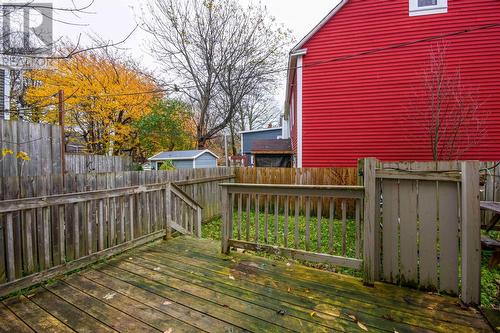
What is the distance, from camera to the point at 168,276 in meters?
2.89

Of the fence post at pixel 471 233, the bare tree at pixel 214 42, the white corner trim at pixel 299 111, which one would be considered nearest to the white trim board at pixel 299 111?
the white corner trim at pixel 299 111

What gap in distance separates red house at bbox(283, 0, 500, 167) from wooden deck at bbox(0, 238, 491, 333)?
19.7 feet

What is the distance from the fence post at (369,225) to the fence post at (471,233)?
724 millimetres

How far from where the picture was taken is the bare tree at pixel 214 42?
13.7m

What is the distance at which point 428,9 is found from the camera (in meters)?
7.21

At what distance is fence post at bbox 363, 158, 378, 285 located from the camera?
101 inches

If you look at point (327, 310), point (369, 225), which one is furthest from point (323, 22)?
point (327, 310)

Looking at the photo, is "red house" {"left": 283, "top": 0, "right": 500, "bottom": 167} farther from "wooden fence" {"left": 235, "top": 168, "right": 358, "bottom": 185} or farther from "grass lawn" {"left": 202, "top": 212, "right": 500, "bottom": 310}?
"grass lawn" {"left": 202, "top": 212, "right": 500, "bottom": 310}

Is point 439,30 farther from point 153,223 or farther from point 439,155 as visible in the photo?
point 153,223

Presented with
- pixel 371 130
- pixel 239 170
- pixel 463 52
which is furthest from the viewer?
pixel 239 170

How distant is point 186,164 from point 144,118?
373 centimetres

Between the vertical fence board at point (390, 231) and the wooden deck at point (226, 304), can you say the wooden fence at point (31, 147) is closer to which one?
the wooden deck at point (226, 304)

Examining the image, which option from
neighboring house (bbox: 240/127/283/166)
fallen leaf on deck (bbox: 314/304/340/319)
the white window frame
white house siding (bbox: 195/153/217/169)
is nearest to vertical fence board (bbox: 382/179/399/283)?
fallen leaf on deck (bbox: 314/304/340/319)

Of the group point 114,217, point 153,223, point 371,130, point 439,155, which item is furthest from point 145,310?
point 439,155
